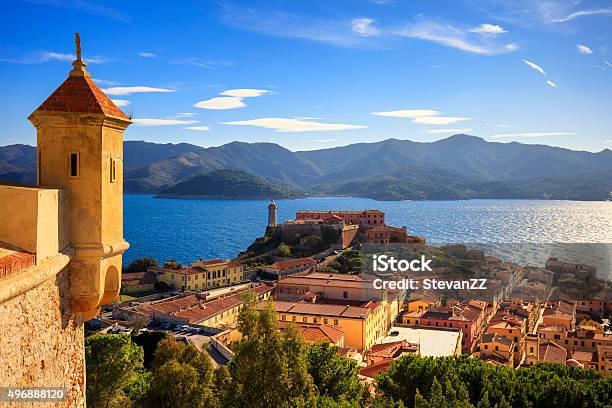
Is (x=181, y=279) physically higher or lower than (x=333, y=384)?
lower

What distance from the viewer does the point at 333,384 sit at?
14.8 meters

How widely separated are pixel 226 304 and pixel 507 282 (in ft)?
65.4

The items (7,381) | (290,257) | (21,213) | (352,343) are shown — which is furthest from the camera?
(290,257)

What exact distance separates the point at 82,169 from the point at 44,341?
1800 millimetres

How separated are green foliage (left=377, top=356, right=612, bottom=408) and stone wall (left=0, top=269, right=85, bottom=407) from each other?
8.22 m

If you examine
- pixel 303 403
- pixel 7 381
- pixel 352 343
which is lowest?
pixel 352 343

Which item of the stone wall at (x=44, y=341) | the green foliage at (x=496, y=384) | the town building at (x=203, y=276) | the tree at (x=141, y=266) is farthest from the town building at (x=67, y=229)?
the tree at (x=141, y=266)

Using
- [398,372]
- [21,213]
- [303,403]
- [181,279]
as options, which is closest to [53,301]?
[21,213]

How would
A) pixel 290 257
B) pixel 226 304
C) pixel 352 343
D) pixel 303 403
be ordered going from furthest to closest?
pixel 290 257 → pixel 226 304 → pixel 352 343 → pixel 303 403

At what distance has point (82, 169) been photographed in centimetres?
570

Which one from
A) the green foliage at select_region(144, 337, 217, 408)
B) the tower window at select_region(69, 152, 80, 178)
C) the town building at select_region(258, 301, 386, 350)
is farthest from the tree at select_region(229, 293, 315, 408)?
the town building at select_region(258, 301, 386, 350)

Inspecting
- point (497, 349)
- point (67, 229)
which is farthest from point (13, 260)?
point (497, 349)

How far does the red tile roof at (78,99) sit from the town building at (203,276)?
4479 centimetres

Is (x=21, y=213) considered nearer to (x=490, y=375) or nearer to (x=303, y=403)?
(x=303, y=403)
